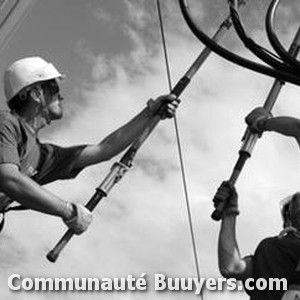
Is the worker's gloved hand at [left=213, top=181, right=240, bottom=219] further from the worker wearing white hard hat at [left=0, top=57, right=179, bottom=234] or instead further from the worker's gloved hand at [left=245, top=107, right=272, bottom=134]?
the worker wearing white hard hat at [left=0, top=57, right=179, bottom=234]

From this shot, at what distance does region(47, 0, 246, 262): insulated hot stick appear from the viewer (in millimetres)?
3371

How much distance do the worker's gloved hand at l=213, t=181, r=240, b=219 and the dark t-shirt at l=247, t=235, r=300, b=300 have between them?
27 cm

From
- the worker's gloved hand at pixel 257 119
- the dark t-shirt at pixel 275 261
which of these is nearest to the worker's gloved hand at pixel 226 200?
the dark t-shirt at pixel 275 261

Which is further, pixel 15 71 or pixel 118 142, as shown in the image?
pixel 118 142

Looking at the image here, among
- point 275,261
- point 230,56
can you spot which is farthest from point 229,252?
point 230,56

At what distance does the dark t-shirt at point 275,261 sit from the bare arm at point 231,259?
0.19 feet

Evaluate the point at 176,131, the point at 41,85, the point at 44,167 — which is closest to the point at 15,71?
the point at 41,85

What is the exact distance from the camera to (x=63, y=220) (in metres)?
3.27

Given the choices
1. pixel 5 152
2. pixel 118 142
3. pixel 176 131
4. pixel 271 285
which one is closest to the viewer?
pixel 5 152

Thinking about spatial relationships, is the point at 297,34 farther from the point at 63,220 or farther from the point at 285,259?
the point at 63,220

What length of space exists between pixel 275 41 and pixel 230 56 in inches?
8.1

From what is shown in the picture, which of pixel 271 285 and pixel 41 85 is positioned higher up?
pixel 41 85

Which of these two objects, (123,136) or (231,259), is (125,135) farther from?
(231,259)

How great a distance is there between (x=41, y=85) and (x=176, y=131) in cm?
155
